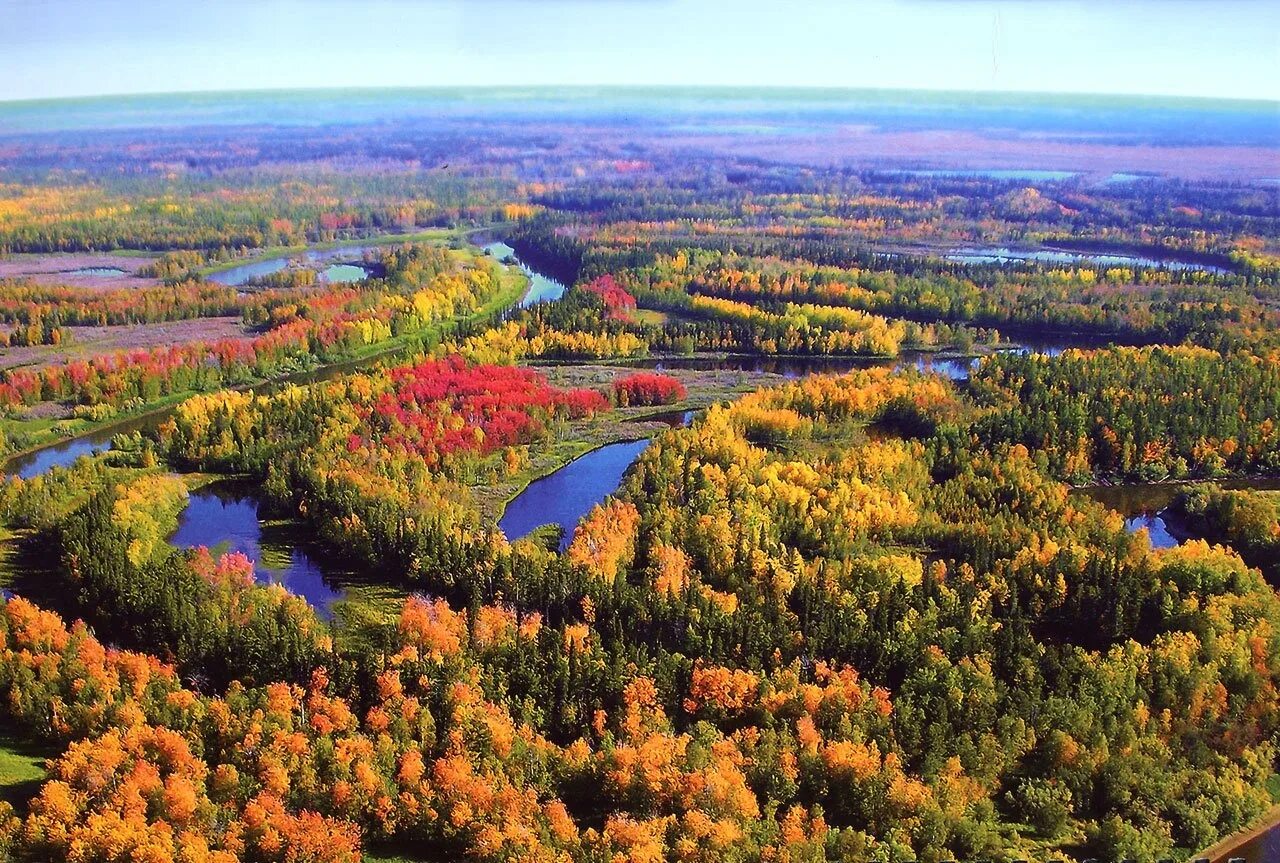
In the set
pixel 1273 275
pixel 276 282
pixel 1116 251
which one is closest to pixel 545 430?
pixel 276 282

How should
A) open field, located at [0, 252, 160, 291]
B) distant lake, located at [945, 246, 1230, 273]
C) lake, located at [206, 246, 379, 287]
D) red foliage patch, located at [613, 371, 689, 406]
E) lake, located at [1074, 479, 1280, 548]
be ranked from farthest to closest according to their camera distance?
distant lake, located at [945, 246, 1230, 273] → lake, located at [206, 246, 379, 287] → open field, located at [0, 252, 160, 291] → red foliage patch, located at [613, 371, 689, 406] → lake, located at [1074, 479, 1280, 548]

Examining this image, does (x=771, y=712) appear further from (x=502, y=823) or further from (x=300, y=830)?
(x=300, y=830)

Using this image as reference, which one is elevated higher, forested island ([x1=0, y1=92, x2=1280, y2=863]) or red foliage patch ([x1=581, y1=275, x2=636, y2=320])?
red foliage patch ([x1=581, y1=275, x2=636, y2=320])

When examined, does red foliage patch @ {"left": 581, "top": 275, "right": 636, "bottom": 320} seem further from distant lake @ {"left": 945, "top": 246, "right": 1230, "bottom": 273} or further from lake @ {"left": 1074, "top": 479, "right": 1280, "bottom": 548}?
lake @ {"left": 1074, "top": 479, "right": 1280, "bottom": 548}

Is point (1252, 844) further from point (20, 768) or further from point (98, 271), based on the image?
point (98, 271)

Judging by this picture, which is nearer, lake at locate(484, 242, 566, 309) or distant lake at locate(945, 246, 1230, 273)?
lake at locate(484, 242, 566, 309)

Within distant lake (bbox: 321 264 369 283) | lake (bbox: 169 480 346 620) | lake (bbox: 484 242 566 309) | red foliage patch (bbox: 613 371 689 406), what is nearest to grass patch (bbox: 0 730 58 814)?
lake (bbox: 169 480 346 620)

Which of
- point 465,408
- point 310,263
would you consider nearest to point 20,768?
point 465,408

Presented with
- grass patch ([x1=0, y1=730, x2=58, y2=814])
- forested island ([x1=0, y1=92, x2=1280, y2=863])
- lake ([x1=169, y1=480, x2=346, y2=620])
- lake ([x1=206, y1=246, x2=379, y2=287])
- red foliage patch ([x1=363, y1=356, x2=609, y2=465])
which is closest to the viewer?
forested island ([x1=0, y1=92, x2=1280, y2=863])
